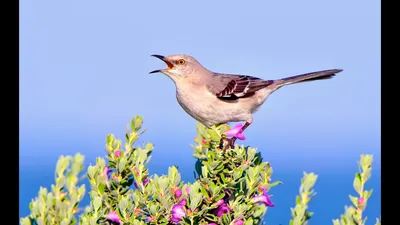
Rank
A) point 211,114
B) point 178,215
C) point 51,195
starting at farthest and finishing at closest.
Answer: point 211,114 < point 51,195 < point 178,215

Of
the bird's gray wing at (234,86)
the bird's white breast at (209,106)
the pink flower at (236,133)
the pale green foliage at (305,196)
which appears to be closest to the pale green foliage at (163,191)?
the pale green foliage at (305,196)

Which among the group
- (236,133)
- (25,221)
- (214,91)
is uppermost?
Answer: (214,91)

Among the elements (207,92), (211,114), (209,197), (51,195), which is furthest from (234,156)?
(207,92)

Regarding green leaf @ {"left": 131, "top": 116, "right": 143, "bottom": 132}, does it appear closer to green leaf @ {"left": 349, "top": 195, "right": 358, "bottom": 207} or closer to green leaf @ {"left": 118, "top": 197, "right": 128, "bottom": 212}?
green leaf @ {"left": 118, "top": 197, "right": 128, "bottom": 212}

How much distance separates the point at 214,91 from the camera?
6.63 meters

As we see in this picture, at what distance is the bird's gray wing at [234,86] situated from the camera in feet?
21.8

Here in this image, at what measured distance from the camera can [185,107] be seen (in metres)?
6.39

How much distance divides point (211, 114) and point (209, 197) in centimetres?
266

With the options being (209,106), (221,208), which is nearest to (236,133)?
(221,208)

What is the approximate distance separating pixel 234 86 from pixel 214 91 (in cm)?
33

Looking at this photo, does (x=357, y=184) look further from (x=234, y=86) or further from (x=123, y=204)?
(x=234, y=86)
